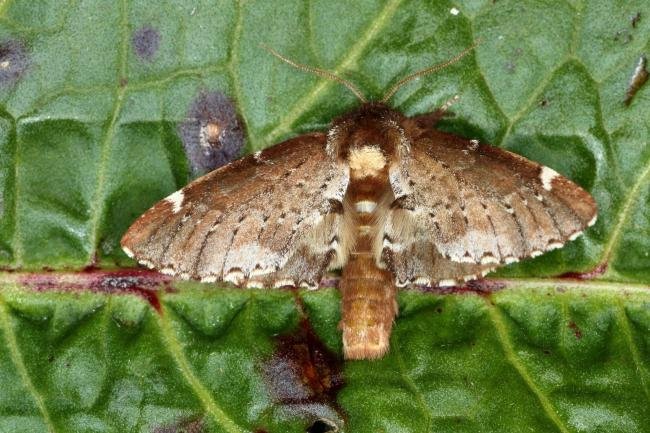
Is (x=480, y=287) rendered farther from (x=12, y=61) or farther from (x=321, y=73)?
(x=12, y=61)

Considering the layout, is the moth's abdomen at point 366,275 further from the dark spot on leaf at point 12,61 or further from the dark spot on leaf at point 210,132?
the dark spot on leaf at point 12,61

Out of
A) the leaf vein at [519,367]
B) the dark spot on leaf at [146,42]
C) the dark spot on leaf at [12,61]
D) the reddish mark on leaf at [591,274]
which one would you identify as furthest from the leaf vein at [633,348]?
the dark spot on leaf at [12,61]

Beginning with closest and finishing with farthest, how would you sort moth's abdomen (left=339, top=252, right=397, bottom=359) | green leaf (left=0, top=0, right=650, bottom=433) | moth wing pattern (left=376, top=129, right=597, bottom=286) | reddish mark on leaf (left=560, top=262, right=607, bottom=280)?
moth wing pattern (left=376, top=129, right=597, bottom=286), moth's abdomen (left=339, top=252, right=397, bottom=359), green leaf (left=0, top=0, right=650, bottom=433), reddish mark on leaf (left=560, top=262, right=607, bottom=280)

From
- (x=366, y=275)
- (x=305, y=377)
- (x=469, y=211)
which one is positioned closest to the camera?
(x=469, y=211)

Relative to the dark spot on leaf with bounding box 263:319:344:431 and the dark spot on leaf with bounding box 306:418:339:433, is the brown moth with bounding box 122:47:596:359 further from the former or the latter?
the dark spot on leaf with bounding box 306:418:339:433

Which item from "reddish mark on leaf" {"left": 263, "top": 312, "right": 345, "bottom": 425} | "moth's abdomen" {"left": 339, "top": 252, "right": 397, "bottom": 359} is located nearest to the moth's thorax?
"moth's abdomen" {"left": 339, "top": 252, "right": 397, "bottom": 359}

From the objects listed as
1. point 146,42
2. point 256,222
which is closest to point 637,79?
point 256,222

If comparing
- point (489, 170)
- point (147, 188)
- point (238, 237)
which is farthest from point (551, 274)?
point (147, 188)
